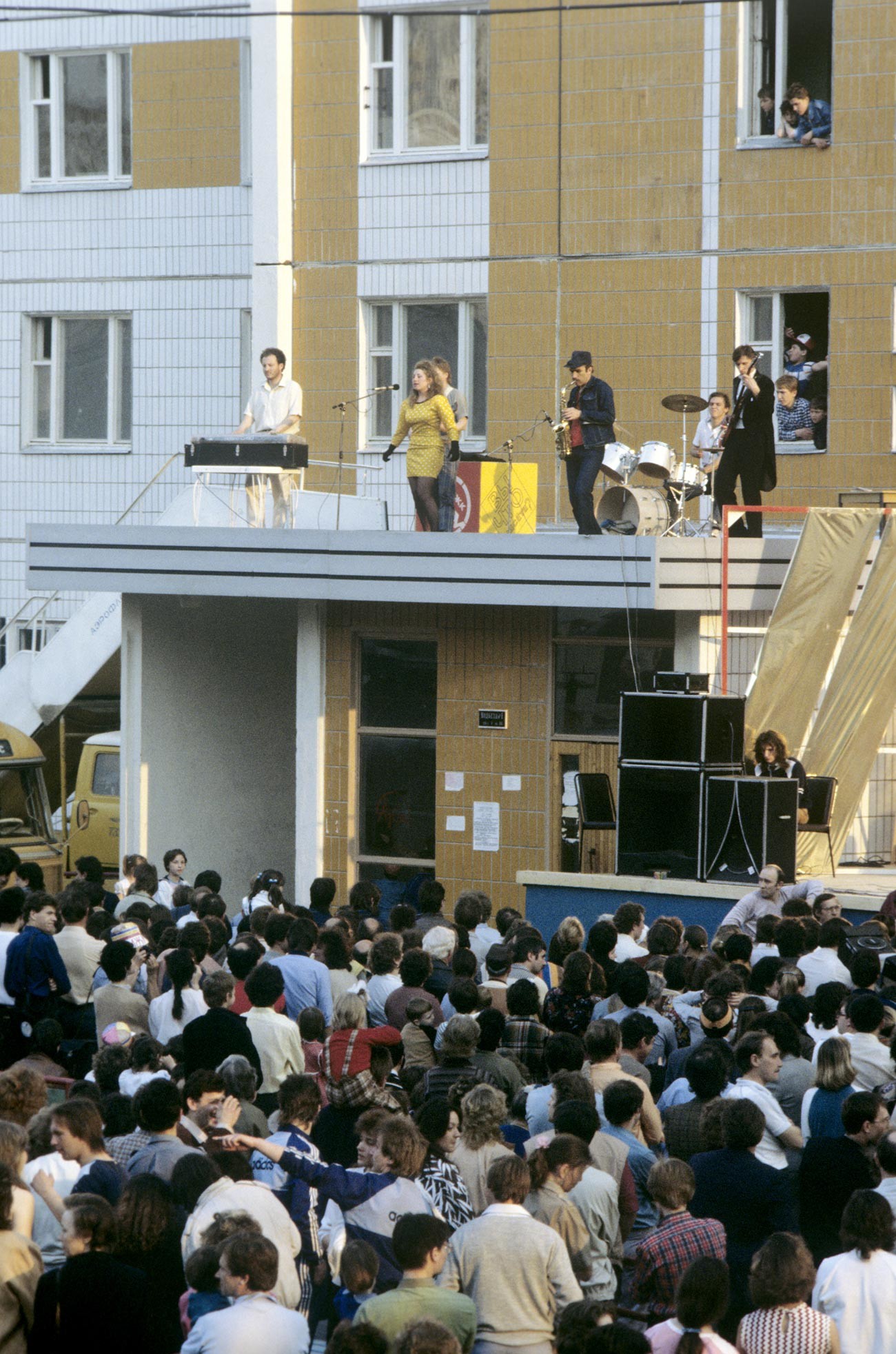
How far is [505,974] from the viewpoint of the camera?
11086 mm

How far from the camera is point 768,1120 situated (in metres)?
→ 8.56

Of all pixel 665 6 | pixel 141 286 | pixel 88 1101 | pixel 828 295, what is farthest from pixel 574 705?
pixel 88 1101

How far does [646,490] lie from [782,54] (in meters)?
6.20

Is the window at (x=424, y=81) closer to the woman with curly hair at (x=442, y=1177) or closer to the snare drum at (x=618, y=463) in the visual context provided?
the snare drum at (x=618, y=463)

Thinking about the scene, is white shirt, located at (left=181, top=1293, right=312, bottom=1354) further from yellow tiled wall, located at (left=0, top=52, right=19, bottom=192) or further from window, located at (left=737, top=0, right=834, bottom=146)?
yellow tiled wall, located at (left=0, top=52, right=19, bottom=192)

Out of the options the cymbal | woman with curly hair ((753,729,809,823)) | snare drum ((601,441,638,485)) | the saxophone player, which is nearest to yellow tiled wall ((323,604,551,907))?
the saxophone player

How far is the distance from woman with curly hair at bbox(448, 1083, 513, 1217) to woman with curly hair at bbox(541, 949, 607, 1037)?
2367mm

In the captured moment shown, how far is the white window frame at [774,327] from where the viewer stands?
22.0 meters

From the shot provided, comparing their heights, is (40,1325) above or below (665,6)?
below

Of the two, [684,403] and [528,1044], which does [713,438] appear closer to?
[684,403]

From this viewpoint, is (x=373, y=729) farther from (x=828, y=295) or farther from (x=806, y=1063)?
(x=806, y=1063)

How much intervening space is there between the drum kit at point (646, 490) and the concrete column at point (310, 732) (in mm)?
3507

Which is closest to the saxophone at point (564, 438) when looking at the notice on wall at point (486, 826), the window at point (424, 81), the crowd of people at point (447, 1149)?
the notice on wall at point (486, 826)

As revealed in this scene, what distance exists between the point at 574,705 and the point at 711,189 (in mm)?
6219
